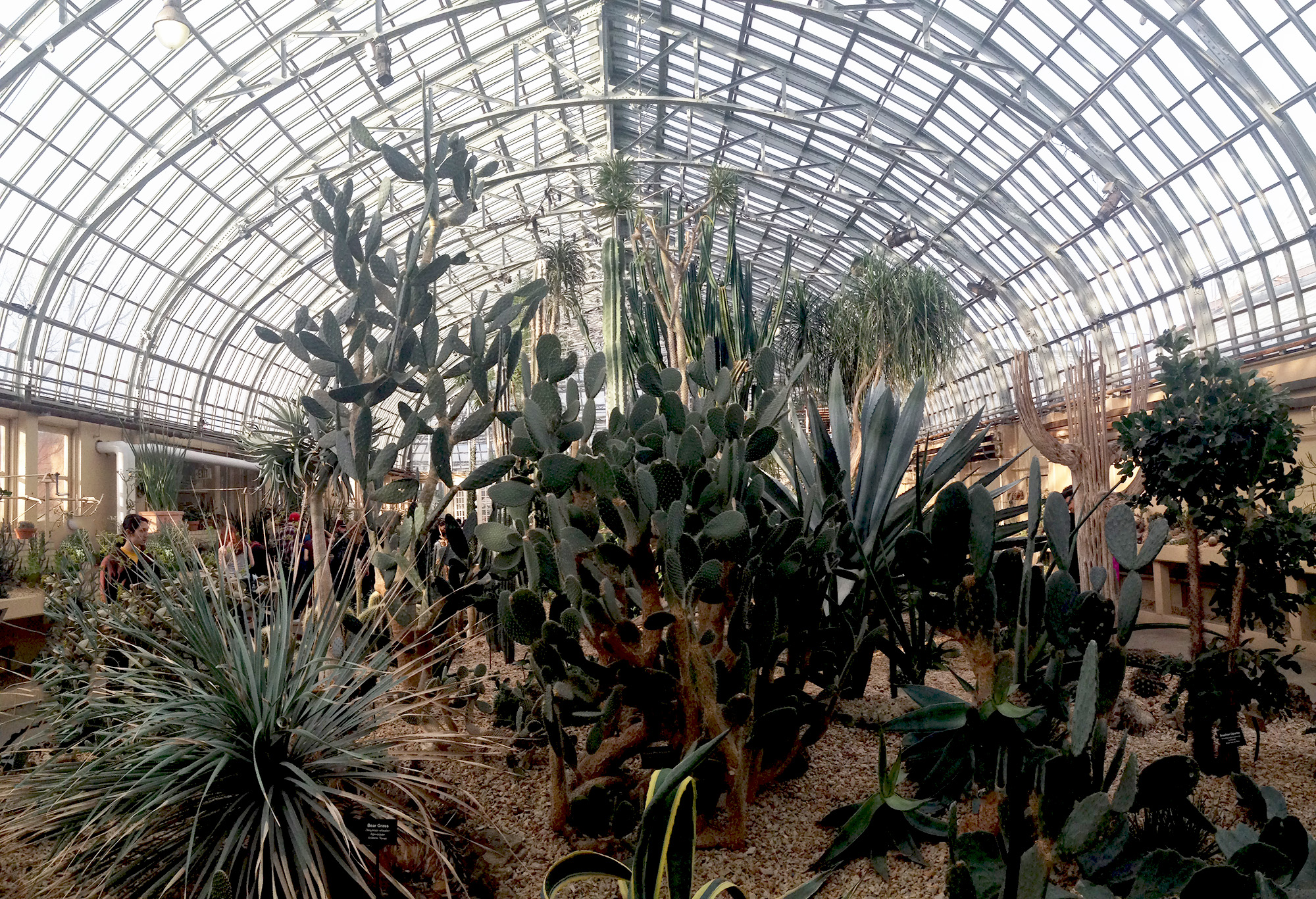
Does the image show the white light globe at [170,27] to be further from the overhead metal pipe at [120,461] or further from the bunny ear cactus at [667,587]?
the bunny ear cactus at [667,587]

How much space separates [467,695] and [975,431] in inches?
92.0

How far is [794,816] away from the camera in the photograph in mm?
2807

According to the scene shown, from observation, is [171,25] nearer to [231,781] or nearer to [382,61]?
[382,61]

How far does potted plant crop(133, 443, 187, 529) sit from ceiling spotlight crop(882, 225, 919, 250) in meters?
12.5

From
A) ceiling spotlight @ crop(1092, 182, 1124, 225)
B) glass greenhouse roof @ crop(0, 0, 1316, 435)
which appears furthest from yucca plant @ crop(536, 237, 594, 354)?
ceiling spotlight @ crop(1092, 182, 1124, 225)

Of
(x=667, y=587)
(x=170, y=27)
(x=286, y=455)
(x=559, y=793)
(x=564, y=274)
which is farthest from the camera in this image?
(x=564, y=274)

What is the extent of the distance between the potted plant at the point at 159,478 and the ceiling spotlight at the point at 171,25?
4.23 meters

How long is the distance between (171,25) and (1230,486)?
8.81 m

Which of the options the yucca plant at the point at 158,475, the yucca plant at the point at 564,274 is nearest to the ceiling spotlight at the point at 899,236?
the yucca plant at the point at 564,274

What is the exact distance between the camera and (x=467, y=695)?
10.6 ft

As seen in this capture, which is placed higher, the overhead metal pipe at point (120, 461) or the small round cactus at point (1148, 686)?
the overhead metal pipe at point (120, 461)

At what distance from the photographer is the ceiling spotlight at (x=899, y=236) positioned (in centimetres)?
1662

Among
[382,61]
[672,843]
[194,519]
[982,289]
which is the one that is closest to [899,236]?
[982,289]

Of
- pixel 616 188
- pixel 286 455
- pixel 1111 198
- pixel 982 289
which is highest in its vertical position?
pixel 1111 198
